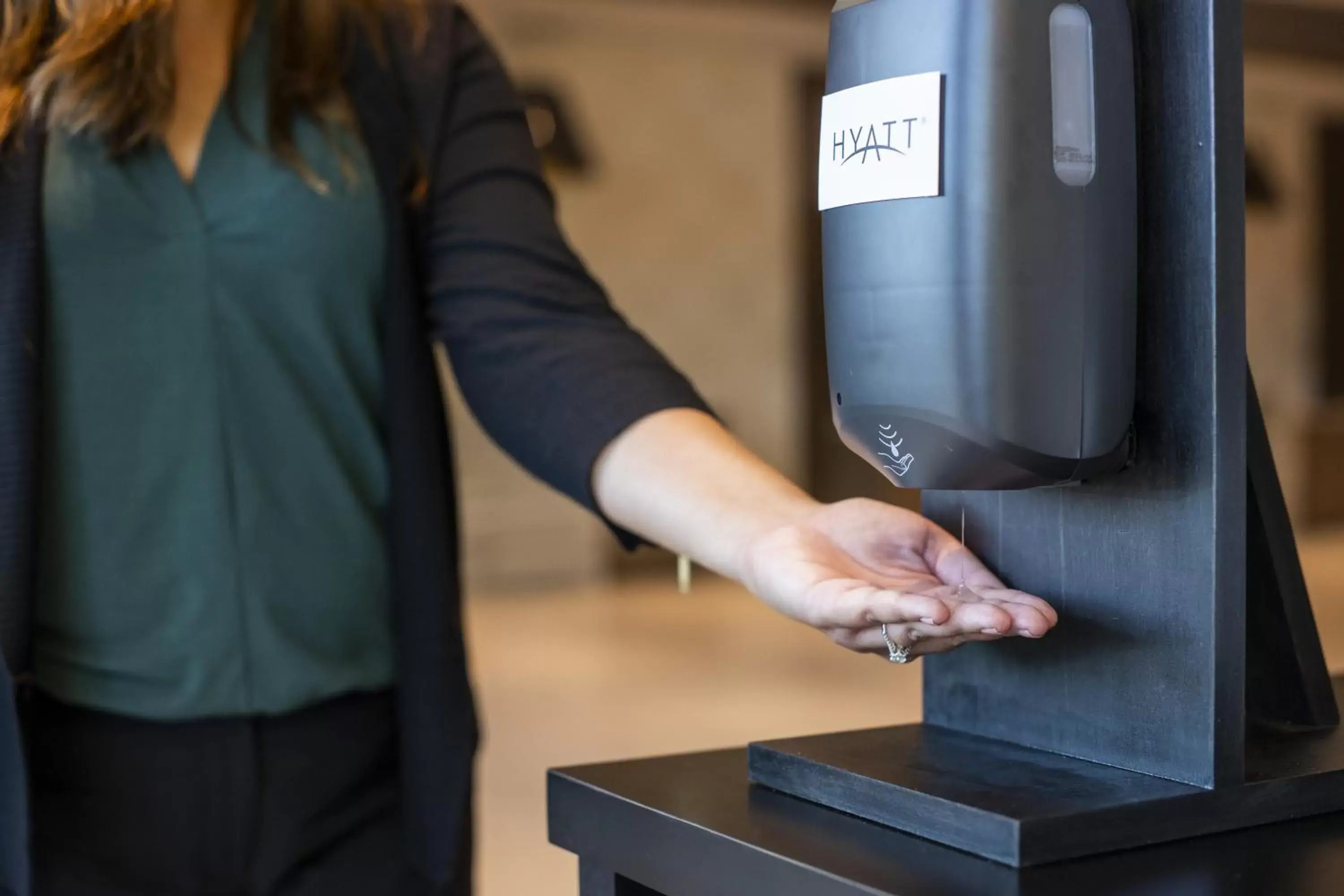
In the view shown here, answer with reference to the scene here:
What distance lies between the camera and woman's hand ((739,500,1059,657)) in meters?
0.67

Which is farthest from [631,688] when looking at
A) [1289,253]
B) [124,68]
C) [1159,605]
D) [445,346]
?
[1289,253]

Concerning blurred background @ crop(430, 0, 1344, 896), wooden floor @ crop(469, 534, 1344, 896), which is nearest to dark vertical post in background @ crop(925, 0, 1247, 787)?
wooden floor @ crop(469, 534, 1344, 896)

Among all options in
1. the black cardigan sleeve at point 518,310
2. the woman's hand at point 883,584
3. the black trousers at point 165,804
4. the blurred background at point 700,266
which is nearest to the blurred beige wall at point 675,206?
the blurred background at point 700,266

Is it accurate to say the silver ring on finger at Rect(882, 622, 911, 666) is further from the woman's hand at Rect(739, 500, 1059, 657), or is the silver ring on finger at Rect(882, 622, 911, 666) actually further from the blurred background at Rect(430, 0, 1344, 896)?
the blurred background at Rect(430, 0, 1344, 896)

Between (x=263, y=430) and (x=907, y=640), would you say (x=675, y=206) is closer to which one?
(x=263, y=430)

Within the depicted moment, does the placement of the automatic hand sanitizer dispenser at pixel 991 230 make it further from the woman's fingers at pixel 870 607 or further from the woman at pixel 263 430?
the woman at pixel 263 430

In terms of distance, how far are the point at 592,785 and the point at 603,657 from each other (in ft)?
14.4

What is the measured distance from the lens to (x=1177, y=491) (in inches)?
26.3

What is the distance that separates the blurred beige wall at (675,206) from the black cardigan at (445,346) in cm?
569

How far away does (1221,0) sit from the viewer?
66 cm

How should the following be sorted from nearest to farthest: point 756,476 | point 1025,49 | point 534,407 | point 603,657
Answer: point 1025,49, point 756,476, point 534,407, point 603,657

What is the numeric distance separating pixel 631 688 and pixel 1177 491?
395cm

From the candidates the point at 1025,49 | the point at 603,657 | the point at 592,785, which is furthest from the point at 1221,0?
the point at 603,657

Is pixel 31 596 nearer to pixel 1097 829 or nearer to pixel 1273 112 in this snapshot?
pixel 1097 829
